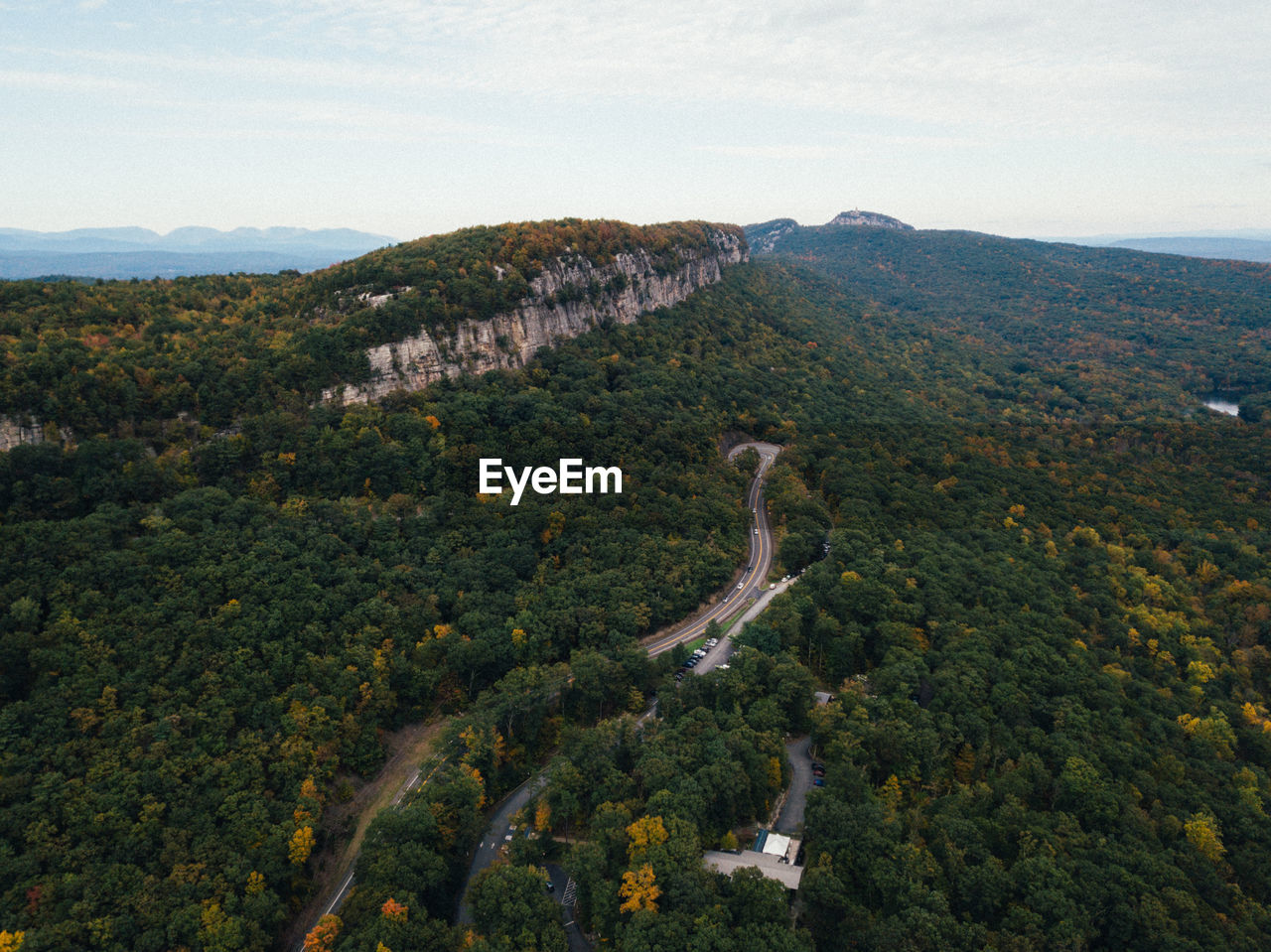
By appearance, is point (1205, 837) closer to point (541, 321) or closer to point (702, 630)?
point (702, 630)

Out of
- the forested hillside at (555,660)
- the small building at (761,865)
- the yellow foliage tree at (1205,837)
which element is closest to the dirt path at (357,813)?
the forested hillside at (555,660)

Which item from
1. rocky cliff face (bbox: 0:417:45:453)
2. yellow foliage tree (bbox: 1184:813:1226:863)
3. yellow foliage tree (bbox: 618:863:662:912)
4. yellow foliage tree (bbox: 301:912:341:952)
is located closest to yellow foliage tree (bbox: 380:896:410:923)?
yellow foliage tree (bbox: 301:912:341:952)

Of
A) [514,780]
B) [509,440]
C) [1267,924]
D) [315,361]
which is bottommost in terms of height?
[514,780]

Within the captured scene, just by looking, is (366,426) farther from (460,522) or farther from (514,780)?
(514,780)

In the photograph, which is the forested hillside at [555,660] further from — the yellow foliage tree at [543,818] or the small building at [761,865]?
the small building at [761,865]

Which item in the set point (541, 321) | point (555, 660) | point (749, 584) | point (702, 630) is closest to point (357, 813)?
point (555, 660)

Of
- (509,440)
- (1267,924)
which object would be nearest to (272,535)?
(509,440)
